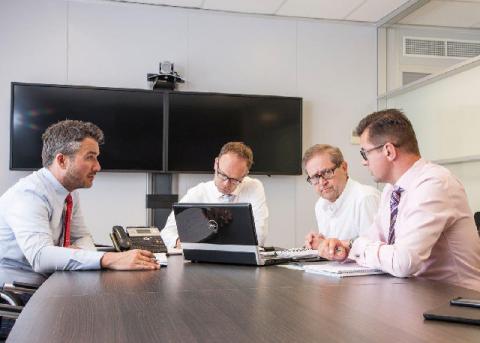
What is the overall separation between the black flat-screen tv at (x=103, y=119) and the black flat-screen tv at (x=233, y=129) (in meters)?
0.17

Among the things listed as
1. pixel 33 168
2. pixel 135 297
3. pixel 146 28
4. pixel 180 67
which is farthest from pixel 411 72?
pixel 135 297

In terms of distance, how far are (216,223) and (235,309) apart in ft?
3.26

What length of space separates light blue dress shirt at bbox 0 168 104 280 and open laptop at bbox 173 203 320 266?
42 centimetres

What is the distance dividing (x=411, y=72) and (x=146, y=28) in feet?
8.69

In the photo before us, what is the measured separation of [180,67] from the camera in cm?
538

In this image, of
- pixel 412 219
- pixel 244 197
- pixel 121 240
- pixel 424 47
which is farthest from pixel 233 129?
pixel 412 219

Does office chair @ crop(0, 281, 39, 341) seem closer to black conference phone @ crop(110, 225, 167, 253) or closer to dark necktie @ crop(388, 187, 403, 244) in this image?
black conference phone @ crop(110, 225, 167, 253)

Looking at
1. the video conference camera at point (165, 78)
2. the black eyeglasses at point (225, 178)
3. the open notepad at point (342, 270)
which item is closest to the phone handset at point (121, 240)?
the open notepad at point (342, 270)

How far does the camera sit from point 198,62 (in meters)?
5.43

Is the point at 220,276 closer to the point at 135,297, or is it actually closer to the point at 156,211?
the point at 135,297

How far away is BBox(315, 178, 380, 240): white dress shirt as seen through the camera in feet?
9.88

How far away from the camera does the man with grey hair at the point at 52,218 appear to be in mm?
2125

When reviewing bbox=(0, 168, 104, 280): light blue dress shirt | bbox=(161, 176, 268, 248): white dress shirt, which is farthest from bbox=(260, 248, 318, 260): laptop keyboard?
bbox=(161, 176, 268, 248): white dress shirt

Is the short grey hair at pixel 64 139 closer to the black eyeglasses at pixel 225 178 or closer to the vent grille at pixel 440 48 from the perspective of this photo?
the black eyeglasses at pixel 225 178
